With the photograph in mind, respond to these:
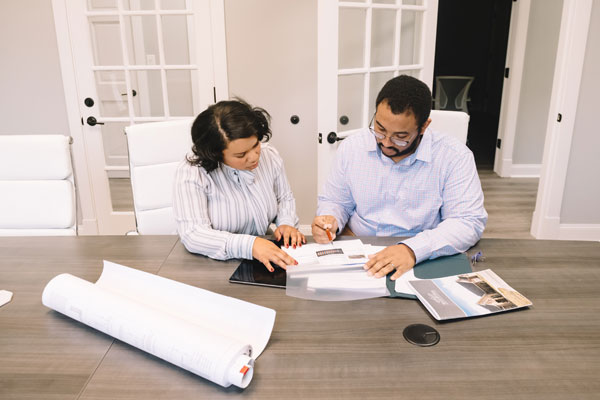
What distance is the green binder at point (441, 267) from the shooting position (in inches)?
49.8

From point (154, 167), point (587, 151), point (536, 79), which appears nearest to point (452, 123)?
point (154, 167)

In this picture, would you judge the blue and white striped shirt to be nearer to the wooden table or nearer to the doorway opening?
A: the wooden table

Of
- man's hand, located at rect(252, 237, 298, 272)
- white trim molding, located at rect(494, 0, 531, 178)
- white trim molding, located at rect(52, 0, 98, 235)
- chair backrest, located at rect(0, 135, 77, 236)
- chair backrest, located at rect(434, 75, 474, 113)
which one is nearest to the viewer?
man's hand, located at rect(252, 237, 298, 272)

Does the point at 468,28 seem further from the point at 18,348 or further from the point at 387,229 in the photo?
the point at 18,348

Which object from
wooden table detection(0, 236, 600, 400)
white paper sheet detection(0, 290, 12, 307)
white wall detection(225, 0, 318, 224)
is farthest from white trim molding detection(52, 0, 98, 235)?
wooden table detection(0, 236, 600, 400)

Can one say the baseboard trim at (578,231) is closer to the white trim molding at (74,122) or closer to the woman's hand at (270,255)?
the woman's hand at (270,255)

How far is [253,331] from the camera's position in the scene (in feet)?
3.33

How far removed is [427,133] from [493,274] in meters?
0.59

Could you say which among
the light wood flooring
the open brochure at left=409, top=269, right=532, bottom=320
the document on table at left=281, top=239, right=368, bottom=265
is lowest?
the light wood flooring

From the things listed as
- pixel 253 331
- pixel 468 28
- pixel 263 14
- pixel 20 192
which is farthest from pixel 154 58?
pixel 468 28

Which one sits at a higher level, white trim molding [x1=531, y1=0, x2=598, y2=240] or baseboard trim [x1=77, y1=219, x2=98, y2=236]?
white trim molding [x1=531, y1=0, x2=598, y2=240]

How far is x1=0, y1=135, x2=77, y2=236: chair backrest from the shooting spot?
5.83 ft

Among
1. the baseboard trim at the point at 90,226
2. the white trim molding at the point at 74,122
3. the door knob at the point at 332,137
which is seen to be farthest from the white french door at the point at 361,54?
the baseboard trim at the point at 90,226

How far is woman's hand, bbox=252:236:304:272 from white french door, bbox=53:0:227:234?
5.56 ft
